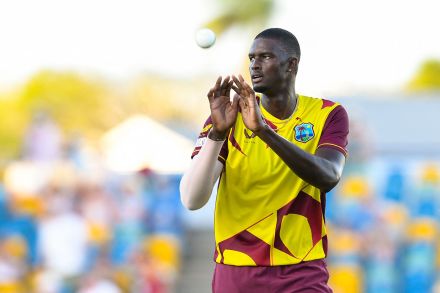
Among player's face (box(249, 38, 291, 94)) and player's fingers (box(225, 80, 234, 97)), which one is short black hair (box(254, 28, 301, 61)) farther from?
player's fingers (box(225, 80, 234, 97))

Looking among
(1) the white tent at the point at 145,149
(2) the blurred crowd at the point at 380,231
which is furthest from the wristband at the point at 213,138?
(1) the white tent at the point at 145,149

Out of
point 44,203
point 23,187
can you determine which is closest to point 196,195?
point 44,203

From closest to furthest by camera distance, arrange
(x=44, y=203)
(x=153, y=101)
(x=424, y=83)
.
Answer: (x=44, y=203) < (x=153, y=101) < (x=424, y=83)

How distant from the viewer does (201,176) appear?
5.07 metres

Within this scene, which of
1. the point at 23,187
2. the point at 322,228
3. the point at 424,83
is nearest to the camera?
the point at 322,228

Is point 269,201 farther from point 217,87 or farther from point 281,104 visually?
point 217,87

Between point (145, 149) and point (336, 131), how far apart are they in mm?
13052

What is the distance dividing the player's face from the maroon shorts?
91 centimetres

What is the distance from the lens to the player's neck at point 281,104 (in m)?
5.29

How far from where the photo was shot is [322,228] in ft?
17.3

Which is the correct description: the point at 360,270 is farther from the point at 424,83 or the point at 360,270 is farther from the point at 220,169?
the point at 424,83

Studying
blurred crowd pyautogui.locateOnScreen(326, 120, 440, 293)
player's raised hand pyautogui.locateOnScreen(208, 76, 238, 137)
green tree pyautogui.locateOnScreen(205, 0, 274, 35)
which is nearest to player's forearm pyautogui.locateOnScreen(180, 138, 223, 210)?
player's raised hand pyautogui.locateOnScreen(208, 76, 238, 137)

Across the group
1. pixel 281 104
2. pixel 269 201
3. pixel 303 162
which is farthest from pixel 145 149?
pixel 303 162

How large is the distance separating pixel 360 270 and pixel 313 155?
994 cm
